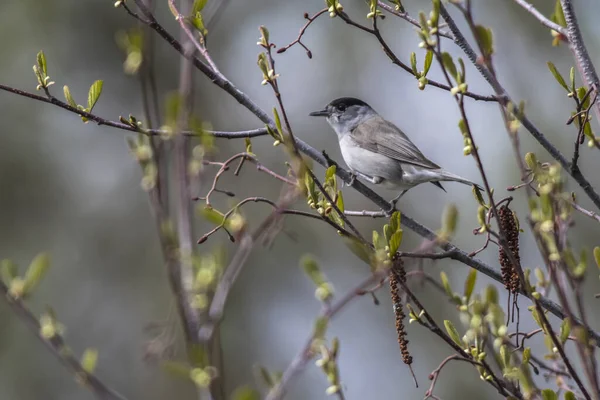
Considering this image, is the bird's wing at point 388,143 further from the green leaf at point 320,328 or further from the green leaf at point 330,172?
the green leaf at point 320,328

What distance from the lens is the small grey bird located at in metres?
5.79

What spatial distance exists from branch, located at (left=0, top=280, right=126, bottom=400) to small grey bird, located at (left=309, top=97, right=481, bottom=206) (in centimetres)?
384

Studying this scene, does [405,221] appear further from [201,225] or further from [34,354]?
[34,354]

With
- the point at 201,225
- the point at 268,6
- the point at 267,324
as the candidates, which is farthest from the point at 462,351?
the point at 268,6

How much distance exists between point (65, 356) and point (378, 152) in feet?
15.4

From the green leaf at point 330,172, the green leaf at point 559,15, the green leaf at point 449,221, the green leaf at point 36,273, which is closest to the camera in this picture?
the green leaf at point 36,273

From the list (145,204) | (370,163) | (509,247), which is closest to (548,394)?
(509,247)

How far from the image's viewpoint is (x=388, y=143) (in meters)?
6.30

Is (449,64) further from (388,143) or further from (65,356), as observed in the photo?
(388,143)

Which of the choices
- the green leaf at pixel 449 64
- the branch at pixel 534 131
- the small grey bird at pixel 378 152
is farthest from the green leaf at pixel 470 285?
the small grey bird at pixel 378 152

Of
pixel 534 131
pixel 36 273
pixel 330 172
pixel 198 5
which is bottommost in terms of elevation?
pixel 36 273

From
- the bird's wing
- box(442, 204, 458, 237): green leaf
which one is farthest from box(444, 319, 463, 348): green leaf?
the bird's wing

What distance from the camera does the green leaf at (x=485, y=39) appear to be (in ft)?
7.28

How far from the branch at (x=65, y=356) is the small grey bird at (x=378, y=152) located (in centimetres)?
384
